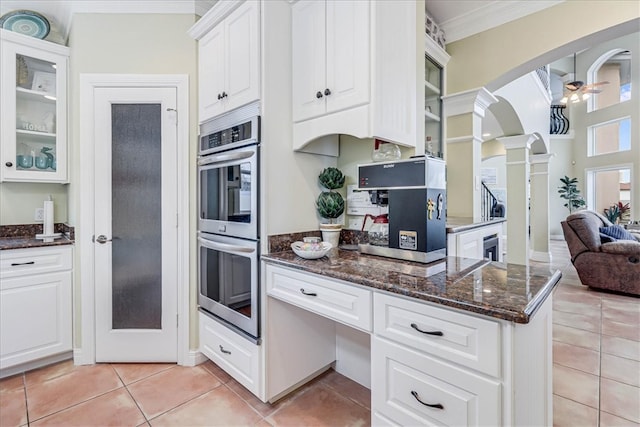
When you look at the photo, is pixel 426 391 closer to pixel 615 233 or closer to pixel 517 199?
pixel 517 199

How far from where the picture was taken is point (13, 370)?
218 centimetres

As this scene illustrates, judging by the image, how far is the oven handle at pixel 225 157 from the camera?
5.99 ft

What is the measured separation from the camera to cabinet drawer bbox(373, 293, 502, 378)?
949 millimetres

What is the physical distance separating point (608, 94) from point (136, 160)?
11.4 m

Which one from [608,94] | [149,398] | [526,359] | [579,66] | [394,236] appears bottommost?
[149,398]

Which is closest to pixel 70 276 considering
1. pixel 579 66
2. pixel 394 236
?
pixel 394 236

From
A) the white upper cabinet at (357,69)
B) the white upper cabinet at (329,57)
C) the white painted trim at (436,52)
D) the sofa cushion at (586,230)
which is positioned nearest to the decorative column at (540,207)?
the sofa cushion at (586,230)

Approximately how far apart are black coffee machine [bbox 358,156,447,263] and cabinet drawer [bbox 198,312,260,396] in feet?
3.13

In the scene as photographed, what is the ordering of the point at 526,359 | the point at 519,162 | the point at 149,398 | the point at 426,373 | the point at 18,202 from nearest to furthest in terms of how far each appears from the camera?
the point at 526,359 → the point at 426,373 → the point at 149,398 → the point at 18,202 → the point at 519,162

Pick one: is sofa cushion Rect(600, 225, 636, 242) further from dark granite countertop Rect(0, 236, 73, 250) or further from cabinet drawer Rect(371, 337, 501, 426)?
dark granite countertop Rect(0, 236, 73, 250)

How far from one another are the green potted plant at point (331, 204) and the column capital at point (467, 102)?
2.10 metres

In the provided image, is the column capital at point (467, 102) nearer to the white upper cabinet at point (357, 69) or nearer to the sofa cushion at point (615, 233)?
the white upper cabinet at point (357, 69)

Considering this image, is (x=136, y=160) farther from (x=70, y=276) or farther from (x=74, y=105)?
(x=70, y=276)

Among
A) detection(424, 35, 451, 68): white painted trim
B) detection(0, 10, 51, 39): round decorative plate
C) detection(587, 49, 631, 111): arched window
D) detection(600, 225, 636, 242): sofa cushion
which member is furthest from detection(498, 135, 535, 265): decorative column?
detection(587, 49, 631, 111): arched window
